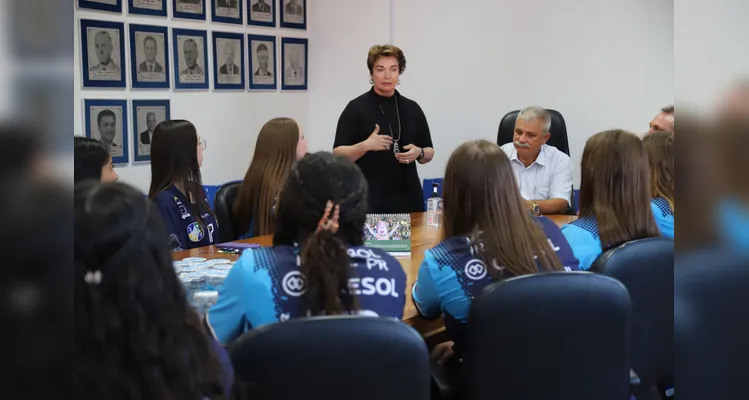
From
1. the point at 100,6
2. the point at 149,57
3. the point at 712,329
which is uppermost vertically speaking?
the point at 100,6

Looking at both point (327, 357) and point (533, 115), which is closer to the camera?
point (327, 357)

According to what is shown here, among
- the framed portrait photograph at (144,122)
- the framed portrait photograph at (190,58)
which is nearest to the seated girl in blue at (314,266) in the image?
the framed portrait photograph at (144,122)

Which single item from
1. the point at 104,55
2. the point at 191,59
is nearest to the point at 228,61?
the point at 191,59

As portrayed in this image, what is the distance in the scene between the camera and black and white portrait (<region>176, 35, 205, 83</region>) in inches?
200

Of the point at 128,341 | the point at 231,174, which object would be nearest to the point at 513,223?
the point at 128,341

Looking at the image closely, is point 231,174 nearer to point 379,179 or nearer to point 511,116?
point 379,179

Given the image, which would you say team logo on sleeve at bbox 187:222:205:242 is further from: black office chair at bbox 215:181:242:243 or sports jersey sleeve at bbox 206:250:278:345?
sports jersey sleeve at bbox 206:250:278:345

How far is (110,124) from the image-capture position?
461cm

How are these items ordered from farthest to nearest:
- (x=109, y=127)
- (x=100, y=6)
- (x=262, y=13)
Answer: (x=262, y=13)
(x=109, y=127)
(x=100, y=6)

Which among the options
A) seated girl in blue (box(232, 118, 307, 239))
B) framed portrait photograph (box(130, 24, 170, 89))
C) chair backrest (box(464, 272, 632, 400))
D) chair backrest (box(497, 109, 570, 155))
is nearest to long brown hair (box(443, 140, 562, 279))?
chair backrest (box(464, 272, 632, 400))

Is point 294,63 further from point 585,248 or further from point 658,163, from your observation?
point 585,248

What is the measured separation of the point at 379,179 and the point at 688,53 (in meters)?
3.82

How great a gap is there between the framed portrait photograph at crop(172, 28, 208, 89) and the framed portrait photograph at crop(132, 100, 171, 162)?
0.78ft

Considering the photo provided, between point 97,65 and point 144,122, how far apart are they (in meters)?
0.51
